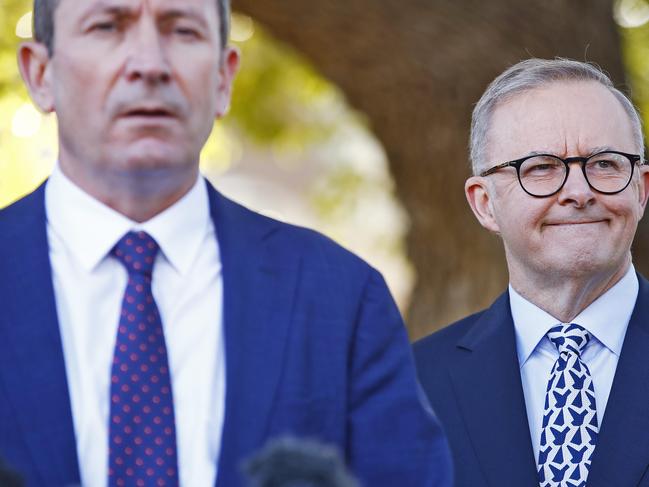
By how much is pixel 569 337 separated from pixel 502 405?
0.28 metres

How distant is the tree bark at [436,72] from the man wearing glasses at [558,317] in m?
2.98

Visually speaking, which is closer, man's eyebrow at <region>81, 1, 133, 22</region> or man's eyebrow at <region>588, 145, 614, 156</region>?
man's eyebrow at <region>81, 1, 133, 22</region>

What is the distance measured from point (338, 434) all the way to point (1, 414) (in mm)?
687

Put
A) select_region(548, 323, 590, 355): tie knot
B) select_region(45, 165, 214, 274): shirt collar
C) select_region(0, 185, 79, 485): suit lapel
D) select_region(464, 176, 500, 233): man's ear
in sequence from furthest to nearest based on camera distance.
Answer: select_region(464, 176, 500, 233): man's ear → select_region(548, 323, 590, 355): tie knot → select_region(45, 165, 214, 274): shirt collar → select_region(0, 185, 79, 485): suit lapel

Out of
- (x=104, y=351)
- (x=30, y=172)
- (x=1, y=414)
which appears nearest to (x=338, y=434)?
(x=104, y=351)

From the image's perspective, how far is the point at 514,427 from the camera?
3.58 meters

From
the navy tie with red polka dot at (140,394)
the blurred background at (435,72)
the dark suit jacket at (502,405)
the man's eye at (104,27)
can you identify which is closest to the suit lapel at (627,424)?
the dark suit jacket at (502,405)

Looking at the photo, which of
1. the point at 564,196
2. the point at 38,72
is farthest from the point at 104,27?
the point at 564,196

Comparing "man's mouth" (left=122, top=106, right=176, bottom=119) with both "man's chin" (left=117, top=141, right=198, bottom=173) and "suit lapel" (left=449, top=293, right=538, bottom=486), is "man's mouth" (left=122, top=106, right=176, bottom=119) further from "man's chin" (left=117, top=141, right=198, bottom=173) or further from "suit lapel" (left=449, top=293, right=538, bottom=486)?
"suit lapel" (left=449, top=293, right=538, bottom=486)

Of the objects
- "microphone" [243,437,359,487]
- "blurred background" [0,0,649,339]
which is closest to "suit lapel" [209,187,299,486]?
"microphone" [243,437,359,487]

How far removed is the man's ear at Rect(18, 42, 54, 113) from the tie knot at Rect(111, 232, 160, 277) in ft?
1.18

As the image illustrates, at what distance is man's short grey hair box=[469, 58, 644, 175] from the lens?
3.87 meters

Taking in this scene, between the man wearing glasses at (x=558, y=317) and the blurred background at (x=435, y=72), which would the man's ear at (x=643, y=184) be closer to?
the man wearing glasses at (x=558, y=317)

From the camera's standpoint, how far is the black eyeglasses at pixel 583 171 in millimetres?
3668
